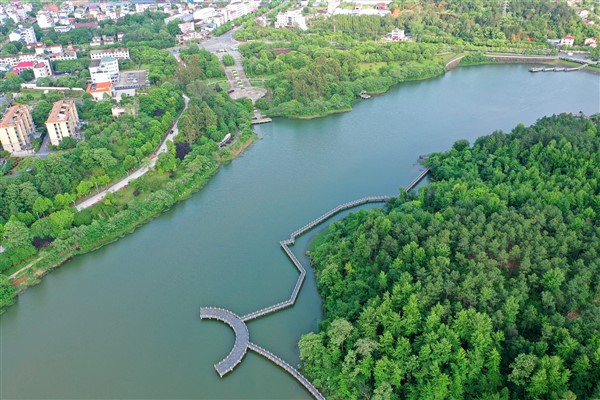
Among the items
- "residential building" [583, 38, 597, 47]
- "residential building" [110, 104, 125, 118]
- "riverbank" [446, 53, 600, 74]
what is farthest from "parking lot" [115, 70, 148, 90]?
"residential building" [583, 38, 597, 47]

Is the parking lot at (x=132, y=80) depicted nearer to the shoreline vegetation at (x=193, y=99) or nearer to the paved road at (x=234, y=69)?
the shoreline vegetation at (x=193, y=99)

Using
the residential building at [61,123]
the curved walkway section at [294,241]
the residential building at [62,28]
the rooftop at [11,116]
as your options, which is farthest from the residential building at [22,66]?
the curved walkway section at [294,241]

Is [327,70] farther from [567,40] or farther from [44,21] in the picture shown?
[44,21]

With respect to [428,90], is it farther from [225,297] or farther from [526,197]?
[225,297]

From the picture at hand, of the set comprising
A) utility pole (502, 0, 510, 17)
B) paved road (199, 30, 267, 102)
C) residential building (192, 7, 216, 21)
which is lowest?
paved road (199, 30, 267, 102)

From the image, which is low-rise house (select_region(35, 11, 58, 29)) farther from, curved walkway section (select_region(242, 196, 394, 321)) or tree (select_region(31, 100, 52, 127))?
curved walkway section (select_region(242, 196, 394, 321))

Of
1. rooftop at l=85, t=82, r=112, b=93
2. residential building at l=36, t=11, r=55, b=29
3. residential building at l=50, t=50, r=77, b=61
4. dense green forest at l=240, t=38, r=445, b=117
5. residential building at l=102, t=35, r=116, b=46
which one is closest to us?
rooftop at l=85, t=82, r=112, b=93

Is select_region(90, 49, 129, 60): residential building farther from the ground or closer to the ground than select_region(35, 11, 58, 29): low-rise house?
closer to the ground
